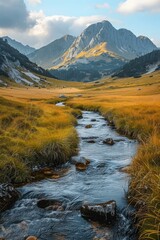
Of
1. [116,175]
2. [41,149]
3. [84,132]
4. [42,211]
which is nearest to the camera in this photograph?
[42,211]

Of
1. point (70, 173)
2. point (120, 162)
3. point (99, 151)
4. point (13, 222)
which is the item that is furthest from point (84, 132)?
point (13, 222)

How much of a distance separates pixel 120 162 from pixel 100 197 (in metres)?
7.05

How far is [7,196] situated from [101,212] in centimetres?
445

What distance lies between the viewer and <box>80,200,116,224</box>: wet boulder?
11.9 metres

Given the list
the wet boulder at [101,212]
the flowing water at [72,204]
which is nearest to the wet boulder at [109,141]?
the flowing water at [72,204]

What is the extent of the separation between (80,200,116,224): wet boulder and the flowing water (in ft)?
0.92

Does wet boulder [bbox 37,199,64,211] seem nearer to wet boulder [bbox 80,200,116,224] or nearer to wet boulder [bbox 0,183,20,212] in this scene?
wet boulder [bbox 0,183,20,212]

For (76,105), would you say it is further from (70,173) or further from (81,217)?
(81,217)

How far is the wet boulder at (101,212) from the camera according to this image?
1186 centimetres

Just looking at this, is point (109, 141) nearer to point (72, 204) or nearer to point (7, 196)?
point (72, 204)

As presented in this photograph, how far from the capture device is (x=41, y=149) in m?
20.2

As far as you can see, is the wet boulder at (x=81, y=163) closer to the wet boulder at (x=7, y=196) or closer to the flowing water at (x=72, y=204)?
the flowing water at (x=72, y=204)

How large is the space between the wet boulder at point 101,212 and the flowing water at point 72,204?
0.92 ft

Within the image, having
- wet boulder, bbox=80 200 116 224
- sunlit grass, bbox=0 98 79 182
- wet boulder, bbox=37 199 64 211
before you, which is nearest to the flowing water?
wet boulder, bbox=37 199 64 211
